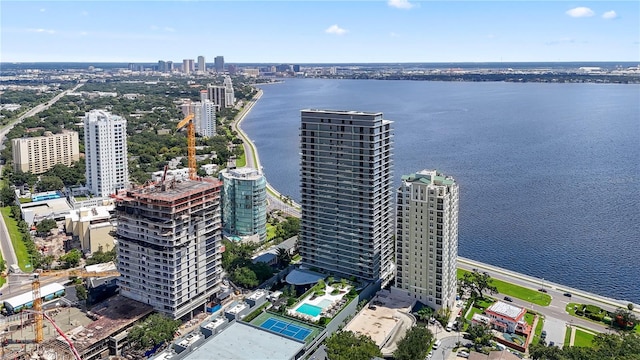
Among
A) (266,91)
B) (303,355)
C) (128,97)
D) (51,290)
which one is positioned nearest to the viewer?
(303,355)

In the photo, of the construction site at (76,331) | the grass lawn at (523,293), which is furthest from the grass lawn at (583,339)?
the construction site at (76,331)

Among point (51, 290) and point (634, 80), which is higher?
point (634, 80)

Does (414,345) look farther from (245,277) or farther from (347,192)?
(245,277)

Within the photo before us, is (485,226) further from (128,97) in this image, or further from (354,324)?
(128,97)

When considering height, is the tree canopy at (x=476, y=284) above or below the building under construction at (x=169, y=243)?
below

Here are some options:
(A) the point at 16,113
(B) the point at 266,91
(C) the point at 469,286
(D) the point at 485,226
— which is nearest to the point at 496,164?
(D) the point at 485,226

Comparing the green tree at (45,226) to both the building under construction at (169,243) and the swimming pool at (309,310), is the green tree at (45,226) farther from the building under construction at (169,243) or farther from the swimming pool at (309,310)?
the swimming pool at (309,310)
